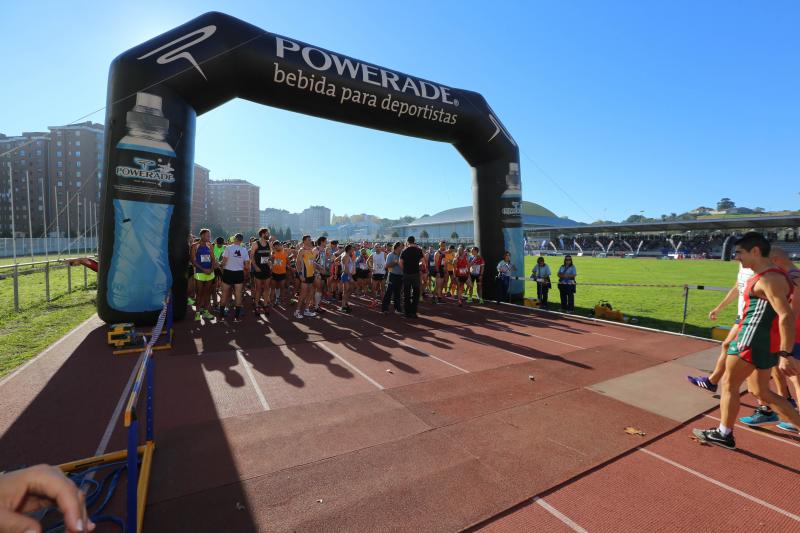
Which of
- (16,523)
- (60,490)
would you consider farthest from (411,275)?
(16,523)

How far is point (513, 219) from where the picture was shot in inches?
507

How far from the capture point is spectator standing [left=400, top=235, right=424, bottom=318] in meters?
9.94

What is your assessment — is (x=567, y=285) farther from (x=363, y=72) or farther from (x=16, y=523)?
(x=16, y=523)

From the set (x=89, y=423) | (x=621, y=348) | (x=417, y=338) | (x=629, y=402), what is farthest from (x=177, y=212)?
(x=621, y=348)

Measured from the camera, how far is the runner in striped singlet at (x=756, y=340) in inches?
137

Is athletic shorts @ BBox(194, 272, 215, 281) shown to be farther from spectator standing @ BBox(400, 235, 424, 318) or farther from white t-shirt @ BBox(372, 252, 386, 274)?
white t-shirt @ BBox(372, 252, 386, 274)

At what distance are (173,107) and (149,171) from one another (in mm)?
1445

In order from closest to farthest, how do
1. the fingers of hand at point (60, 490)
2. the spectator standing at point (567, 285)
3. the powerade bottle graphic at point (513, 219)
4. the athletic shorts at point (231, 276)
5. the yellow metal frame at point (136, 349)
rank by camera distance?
the fingers of hand at point (60, 490), the yellow metal frame at point (136, 349), the athletic shorts at point (231, 276), the spectator standing at point (567, 285), the powerade bottle graphic at point (513, 219)

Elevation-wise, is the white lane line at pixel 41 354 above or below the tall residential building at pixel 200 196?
below

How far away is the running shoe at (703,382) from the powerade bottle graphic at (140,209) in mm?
9610

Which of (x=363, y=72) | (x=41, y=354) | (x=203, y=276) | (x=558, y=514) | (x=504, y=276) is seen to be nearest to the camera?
(x=558, y=514)

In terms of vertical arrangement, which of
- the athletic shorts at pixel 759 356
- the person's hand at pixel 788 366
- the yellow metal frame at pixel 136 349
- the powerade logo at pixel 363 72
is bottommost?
the yellow metal frame at pixel 136 349

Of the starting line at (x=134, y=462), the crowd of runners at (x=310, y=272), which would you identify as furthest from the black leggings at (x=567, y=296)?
the starting line at (x=134, y=462)

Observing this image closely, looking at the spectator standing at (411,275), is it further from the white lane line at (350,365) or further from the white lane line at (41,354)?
the white lane line at (41,354)
